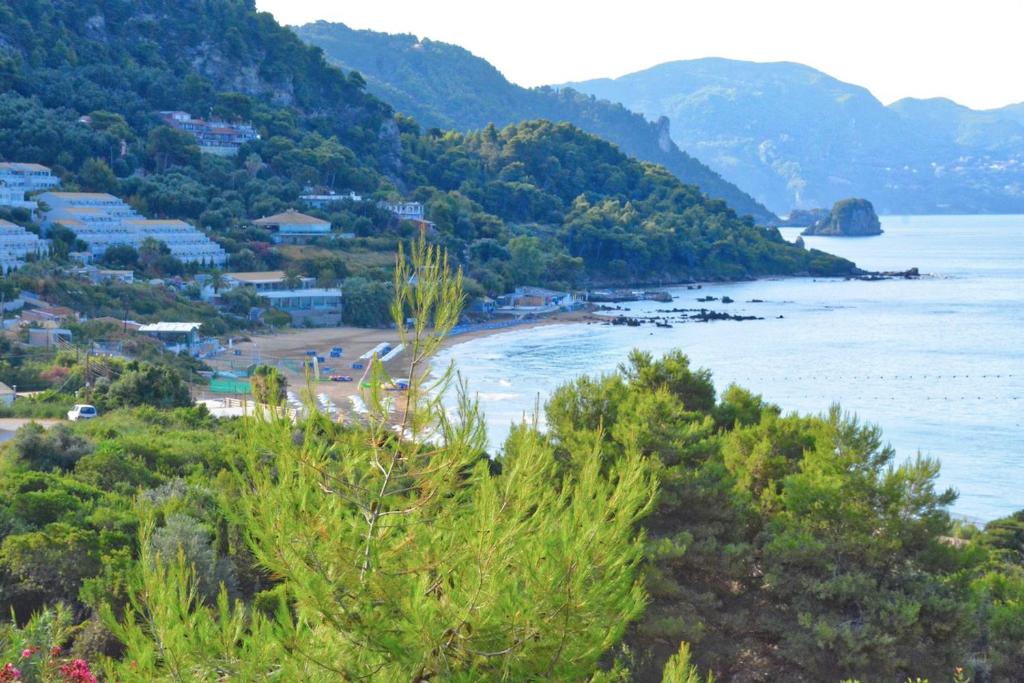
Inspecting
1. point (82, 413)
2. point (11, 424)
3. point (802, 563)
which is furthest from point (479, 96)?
point (802, 563)

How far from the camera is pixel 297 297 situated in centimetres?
5047

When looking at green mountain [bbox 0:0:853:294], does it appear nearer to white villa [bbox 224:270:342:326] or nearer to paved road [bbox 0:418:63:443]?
white villa [bbox 224:270:342:326]

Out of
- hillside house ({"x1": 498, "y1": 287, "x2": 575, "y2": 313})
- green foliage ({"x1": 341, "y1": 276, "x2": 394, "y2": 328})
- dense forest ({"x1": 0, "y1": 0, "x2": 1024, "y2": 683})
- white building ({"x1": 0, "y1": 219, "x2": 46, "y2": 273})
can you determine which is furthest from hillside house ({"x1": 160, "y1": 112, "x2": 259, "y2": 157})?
dense forest ({"x1": 0, "y1": 0, "x2": 1024, "y2": 683})

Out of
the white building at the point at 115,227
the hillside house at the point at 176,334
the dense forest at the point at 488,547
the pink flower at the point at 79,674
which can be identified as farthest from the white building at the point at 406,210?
the pink flower at the point at 79,674

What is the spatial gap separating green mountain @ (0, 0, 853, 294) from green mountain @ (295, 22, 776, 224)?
6859 centimetres

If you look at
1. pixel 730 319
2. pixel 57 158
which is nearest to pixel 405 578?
pixel 730 319

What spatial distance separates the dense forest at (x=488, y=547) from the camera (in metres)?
5.55

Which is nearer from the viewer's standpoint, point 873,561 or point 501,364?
point 873,561

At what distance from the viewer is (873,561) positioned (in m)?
12.4

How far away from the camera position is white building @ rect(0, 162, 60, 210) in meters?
51.2

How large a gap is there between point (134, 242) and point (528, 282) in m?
23.2

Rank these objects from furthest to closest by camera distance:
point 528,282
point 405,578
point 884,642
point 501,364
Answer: point 528,282
point 501,364
point 884,642
point 405,578

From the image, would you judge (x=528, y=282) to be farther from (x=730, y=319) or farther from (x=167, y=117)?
(x=167, y=117)

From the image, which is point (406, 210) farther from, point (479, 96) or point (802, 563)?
point (479, 96)
